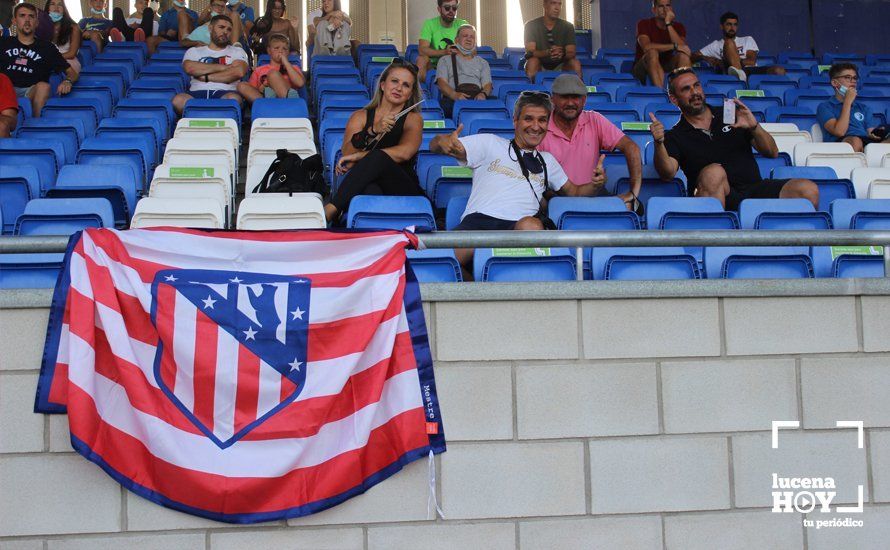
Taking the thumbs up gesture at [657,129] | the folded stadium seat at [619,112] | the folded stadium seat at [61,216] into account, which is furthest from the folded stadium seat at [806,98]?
the folded stadium seat at [61,216]

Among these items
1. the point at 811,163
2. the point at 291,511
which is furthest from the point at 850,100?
the point at 291,511

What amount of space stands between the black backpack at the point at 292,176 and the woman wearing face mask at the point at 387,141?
14 cm

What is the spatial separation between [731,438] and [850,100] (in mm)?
4718

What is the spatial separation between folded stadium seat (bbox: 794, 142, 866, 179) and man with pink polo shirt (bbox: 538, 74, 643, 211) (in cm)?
171

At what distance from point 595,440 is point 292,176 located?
252 cm

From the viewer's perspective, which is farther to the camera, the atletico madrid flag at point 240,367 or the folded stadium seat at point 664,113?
the folded stadium seat at point 664,113

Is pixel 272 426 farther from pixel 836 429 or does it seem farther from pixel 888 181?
pixel 888 181

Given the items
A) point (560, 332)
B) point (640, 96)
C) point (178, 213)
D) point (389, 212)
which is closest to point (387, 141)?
point (389, 212)

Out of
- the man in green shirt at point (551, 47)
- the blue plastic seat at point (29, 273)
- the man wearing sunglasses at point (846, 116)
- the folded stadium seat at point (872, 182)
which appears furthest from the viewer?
the man in green shirt at point (551, 47)

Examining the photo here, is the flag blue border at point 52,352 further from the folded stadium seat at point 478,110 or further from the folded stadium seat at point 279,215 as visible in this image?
the folded stadium seat at point 478,110

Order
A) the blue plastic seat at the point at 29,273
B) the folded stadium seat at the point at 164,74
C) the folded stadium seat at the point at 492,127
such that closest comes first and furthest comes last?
the blue plastic seat at the point at 29,273 → the folded stadium seat at the point at 492,127 → the folded stadium seat at the point at 164,74

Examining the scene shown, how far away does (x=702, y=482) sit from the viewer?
3.84 meters

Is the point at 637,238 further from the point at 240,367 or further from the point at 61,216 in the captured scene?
the point at 61,216

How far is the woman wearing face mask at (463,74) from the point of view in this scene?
8336 millimetres
